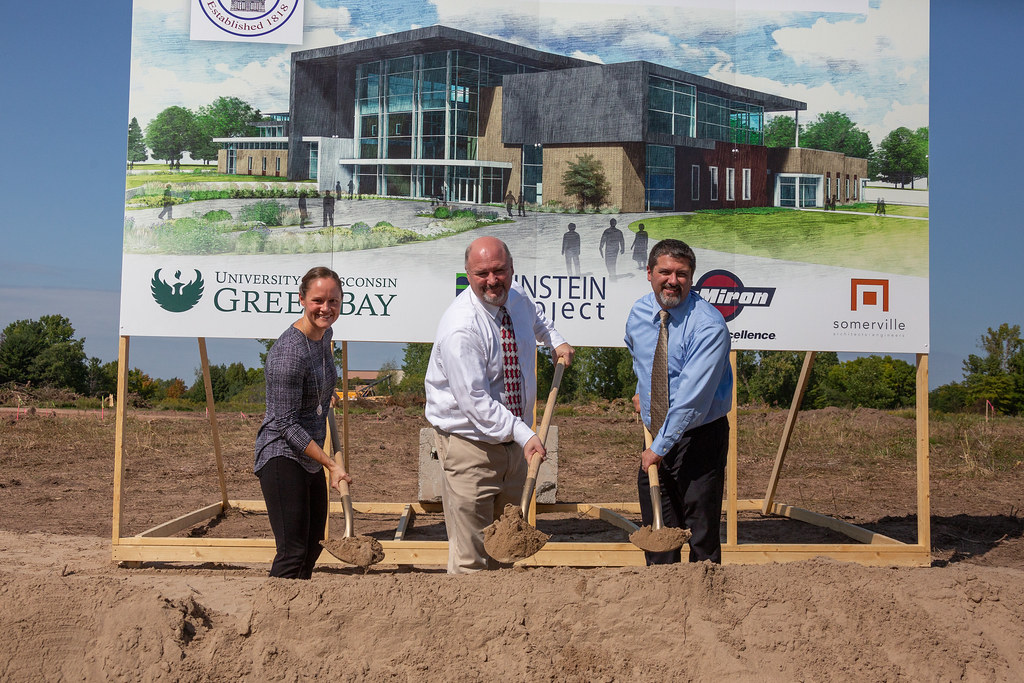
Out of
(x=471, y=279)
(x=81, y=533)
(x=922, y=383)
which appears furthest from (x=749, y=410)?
(x=471, y=279)

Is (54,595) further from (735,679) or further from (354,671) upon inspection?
(735,679)

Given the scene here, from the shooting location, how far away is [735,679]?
10.7ft

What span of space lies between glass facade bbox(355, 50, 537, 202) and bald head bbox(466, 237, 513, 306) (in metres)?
2.13

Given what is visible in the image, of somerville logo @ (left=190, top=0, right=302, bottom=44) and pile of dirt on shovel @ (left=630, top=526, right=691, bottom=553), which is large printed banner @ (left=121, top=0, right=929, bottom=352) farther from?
pile of dirt on shovel @ (left=630, top=526, right=691, bottom=553)

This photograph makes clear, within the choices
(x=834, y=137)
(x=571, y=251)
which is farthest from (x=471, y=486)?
(x=834, y=137)

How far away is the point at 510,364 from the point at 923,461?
3.48 m

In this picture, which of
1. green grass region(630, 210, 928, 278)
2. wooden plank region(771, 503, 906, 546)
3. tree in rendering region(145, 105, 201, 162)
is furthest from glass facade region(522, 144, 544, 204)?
wooden plank region(771, 503, 906, 546)

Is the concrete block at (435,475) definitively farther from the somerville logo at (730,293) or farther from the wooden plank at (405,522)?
the somerville logo at (730,293)

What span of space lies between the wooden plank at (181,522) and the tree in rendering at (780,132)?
519 cm

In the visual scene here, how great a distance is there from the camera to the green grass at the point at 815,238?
6160 millimetres

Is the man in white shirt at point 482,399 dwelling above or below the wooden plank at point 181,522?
above

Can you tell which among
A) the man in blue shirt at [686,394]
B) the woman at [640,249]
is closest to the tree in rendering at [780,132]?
the woman at [640,249]

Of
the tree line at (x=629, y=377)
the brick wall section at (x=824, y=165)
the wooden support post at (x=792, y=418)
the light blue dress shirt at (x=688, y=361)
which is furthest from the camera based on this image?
the tree line at (x=629, y=377)

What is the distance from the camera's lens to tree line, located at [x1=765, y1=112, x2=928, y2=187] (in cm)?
623
